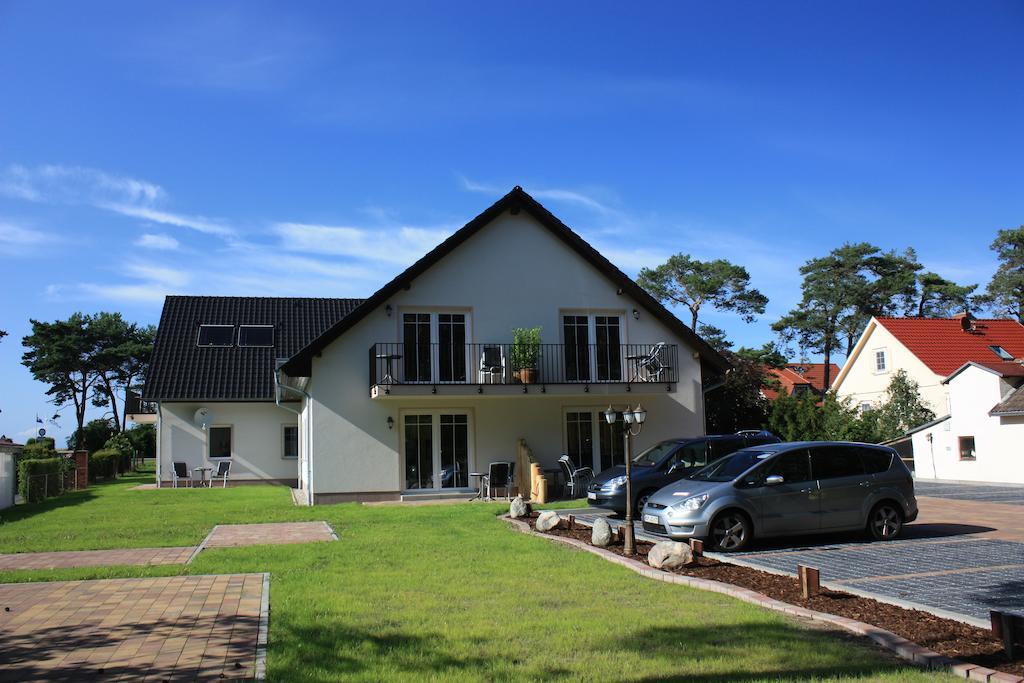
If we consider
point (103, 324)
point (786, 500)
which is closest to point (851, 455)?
point (786, 500)

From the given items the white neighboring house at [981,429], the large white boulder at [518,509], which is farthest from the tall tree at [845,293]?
the large white boulder at [518,509]

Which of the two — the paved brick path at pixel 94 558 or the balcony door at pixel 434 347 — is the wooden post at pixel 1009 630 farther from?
the balcony door at pixel 434 347

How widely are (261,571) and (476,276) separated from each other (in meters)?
12.5

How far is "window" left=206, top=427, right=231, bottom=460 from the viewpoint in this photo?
93.4 ft

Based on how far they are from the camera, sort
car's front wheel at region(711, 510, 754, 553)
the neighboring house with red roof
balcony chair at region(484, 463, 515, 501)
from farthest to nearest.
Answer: the neighboring house with red roof
balcony chair at region(484, 463, 515, 501)
car's front wheel at region(711, 510, 754, 553)

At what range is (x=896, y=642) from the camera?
20.9ft

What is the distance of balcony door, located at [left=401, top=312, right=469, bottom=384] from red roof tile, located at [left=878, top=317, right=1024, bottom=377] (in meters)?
25.8

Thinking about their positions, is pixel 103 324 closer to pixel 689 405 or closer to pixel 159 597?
pixel 689 405

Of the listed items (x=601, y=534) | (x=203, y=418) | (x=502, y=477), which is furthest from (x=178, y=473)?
(x=601, y=534)

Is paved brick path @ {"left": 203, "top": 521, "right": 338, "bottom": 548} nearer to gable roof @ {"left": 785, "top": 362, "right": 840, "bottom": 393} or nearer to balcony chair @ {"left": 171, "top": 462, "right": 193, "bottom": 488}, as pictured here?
balcony chair @ {"left": 171, "top": 462, "right": 193, "bottom": 488}

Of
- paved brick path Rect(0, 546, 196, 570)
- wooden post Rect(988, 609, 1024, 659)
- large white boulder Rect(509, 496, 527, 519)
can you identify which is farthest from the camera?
large white boulder Rect(509, 496, 527, 519)

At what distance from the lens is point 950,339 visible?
40000mm

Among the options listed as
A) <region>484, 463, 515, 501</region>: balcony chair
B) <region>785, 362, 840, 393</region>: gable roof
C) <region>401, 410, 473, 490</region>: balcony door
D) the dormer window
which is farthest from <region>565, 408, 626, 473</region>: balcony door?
<region>785, 362, 840, 393</region>: gable roof

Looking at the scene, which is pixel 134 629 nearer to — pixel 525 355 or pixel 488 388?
pixel 488 388
